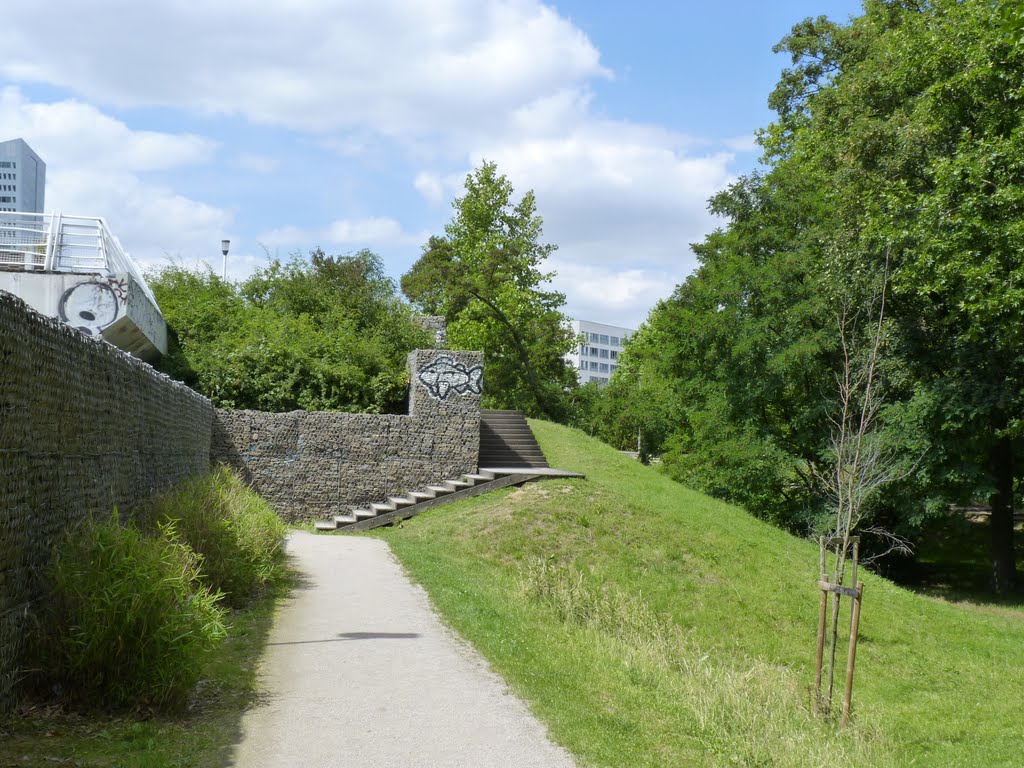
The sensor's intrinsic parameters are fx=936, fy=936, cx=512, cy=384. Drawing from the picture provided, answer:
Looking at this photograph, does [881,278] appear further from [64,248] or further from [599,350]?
[599,350]

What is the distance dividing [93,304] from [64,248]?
182cm

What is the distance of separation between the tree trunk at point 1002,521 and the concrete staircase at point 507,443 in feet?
38.8

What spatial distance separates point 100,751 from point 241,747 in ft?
2.55

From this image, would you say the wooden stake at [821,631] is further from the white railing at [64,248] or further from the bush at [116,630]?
the white railing at [64,248]

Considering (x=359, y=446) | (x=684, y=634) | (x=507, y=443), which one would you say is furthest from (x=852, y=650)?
(x=507, y=443)

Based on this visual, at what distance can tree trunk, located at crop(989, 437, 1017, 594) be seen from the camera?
960 inches

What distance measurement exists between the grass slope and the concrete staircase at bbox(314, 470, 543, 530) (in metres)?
0.54

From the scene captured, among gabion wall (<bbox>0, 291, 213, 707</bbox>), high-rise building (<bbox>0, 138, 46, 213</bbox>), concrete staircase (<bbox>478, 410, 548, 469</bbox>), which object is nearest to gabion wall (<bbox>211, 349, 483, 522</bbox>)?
concrete staircase (<bbox>478, 410, 548, 469</bbox>)

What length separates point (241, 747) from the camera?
18.2 ft

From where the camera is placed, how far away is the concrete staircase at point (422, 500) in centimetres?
2158

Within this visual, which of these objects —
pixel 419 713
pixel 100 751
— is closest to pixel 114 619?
pixel 100 751

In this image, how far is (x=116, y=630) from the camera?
234 inches

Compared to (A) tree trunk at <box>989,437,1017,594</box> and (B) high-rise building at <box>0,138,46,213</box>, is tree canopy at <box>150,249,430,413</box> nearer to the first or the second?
(A) tree trunk at <box>989,437,1017,594</box>

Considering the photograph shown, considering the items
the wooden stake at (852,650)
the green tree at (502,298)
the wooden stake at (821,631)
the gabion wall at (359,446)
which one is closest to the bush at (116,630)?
the wooden stake at (852,650)
